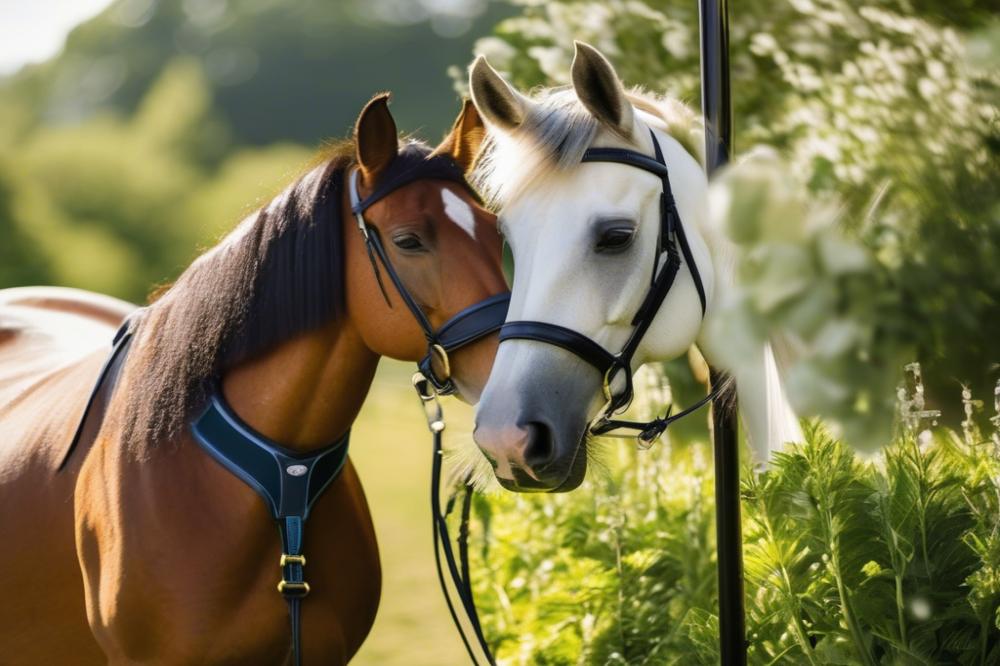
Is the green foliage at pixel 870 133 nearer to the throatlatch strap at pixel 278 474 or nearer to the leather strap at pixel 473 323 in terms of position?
the leather strap at pixel 473 323

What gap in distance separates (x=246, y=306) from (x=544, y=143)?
0.74 meters

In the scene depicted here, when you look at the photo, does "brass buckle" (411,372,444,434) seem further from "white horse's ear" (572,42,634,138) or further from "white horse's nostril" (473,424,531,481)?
"white horse's ear" (572,42,634,138)

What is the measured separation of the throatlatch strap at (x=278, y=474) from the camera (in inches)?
83.6

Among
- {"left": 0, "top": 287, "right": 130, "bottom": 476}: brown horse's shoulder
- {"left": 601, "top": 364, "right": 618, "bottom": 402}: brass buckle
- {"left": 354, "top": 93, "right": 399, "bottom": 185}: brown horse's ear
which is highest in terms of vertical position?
{"left": 354, "top": 93, "right": 399, "bottom": 185}: brown horse's ear

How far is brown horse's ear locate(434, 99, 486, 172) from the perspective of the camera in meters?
2.36

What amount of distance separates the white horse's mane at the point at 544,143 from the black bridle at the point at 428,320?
0.21 metres

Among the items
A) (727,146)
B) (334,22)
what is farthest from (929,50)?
(334,22)

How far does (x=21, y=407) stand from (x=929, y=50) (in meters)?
2.61

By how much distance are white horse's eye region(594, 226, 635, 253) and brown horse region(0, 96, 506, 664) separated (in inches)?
11.8

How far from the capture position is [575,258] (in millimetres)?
1915

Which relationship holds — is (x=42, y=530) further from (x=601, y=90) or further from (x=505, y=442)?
(x=601, y=90)

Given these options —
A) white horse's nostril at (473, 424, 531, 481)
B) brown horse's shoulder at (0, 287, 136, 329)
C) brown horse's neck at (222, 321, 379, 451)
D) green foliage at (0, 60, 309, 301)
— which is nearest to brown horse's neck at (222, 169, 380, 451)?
brown horse's neck at (222, 321, 379, 451)

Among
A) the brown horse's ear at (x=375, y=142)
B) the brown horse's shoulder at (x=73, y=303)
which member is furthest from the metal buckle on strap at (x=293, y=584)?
the brown horse's shoulder at (x=73, y=303)

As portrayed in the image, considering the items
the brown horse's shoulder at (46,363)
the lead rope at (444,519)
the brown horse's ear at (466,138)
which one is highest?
the brown horse's ear at (466,138)
